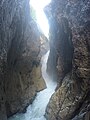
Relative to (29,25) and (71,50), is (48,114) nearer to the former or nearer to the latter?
(71,50)

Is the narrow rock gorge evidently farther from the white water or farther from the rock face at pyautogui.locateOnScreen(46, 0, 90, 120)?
the white water

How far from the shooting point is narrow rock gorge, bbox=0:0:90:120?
55.5 feet

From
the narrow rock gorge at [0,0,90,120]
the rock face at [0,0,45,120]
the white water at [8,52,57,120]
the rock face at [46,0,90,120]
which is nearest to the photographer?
the rock face at [46,0,90,120]

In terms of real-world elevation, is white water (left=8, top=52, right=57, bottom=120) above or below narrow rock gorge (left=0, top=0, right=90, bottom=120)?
below

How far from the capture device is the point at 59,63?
2230 centimetres

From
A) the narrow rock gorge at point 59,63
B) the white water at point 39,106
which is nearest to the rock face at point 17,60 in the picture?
the narrow rock gorge at point 59,63

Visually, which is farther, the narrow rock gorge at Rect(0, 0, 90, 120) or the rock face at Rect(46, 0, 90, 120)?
the narrow rock gorge at Rect(0, 0, 90, 120)

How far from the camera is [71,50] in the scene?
19938 millimetres

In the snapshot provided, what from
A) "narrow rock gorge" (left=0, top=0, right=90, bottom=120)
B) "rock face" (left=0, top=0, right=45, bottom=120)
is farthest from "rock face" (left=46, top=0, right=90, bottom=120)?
"rock face" (left=0, top=0, right=45, bottom=120)

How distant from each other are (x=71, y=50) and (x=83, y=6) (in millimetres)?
3523

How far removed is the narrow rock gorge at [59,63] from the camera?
16906 mm

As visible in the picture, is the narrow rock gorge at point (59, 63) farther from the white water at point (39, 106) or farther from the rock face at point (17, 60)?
the white water at point (39, 106)

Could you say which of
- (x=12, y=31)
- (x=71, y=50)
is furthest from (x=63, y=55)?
(x=12, y=31)

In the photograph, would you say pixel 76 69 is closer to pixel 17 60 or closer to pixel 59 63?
pixel 59 63
